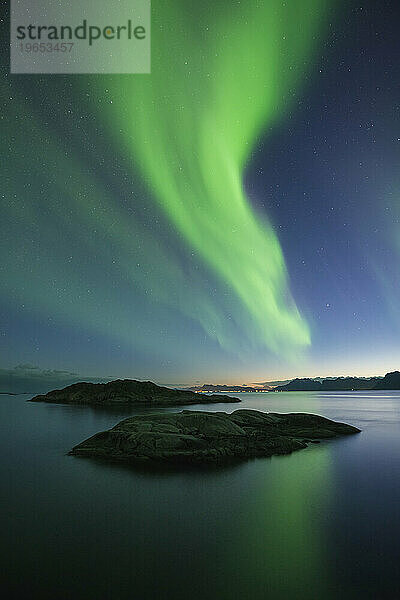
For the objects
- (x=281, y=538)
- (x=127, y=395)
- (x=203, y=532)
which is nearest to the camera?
(x=281, y=538)

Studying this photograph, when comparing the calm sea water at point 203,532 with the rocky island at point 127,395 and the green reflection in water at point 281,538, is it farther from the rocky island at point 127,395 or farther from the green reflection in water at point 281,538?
the rocky island at point 127,395

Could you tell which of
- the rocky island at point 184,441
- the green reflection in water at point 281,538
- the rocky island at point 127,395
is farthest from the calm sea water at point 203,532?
the rocky island at point 127,395

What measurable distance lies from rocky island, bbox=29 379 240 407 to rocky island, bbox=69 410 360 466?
356 ft

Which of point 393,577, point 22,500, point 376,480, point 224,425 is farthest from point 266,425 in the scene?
point 393,577

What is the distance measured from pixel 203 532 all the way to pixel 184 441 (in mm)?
14102

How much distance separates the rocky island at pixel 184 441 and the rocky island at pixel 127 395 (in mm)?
108450

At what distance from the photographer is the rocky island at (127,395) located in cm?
15050

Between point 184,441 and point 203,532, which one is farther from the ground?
point 184,441

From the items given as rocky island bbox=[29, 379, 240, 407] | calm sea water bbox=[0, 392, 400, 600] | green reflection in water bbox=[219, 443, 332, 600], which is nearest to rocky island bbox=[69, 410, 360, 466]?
calm sea water bbox=[0, 392, 400, 600]

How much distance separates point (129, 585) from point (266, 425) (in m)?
35.5

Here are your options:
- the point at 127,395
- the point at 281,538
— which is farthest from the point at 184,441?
the point at 127,395

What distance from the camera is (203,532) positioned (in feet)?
58.3

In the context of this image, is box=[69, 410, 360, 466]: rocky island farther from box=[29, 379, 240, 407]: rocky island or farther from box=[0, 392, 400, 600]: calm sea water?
box=[29, 379, 240, 407]: rocky island

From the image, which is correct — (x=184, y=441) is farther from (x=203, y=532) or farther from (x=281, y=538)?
(x=281, y=538)
